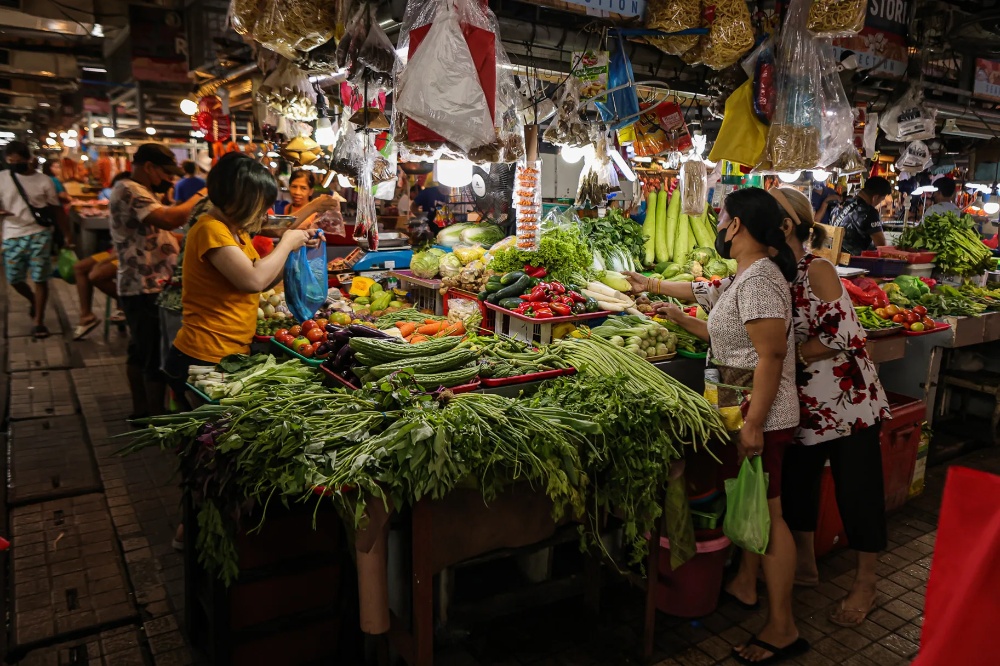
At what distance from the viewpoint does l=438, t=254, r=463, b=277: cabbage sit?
214 inches

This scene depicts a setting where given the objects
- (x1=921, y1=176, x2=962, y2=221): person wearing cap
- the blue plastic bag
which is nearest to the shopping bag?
the blue plastic bag

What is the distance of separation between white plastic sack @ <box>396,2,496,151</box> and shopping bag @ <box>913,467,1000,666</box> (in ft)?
7.44

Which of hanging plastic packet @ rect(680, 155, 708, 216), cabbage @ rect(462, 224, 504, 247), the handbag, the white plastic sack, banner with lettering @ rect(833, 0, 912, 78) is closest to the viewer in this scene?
the white plastic sack

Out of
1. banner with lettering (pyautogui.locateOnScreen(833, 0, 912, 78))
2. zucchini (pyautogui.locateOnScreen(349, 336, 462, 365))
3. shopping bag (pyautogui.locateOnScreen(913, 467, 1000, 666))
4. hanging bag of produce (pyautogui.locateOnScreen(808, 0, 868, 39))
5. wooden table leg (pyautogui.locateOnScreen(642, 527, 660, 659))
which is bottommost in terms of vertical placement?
wooden table leg (pyautogui.locateOnScreen(642, 527, 660, 659))

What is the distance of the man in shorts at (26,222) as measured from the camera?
29.2ft

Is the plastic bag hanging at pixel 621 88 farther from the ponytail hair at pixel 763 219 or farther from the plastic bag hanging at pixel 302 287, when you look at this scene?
the plastic bag hanging at pixel 302 287

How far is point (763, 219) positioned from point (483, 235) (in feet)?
11.7

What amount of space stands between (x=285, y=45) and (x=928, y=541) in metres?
5.06

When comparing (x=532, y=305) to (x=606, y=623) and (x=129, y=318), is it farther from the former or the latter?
(x=129, y=318)

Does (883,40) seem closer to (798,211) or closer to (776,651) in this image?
(798,211)

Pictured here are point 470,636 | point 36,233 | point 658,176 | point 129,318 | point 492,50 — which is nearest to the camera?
point 492,50

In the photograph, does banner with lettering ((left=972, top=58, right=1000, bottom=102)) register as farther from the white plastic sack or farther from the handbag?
the handbag

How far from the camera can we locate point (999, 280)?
7.58m

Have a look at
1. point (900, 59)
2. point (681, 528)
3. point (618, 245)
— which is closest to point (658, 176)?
point (618, 245)
